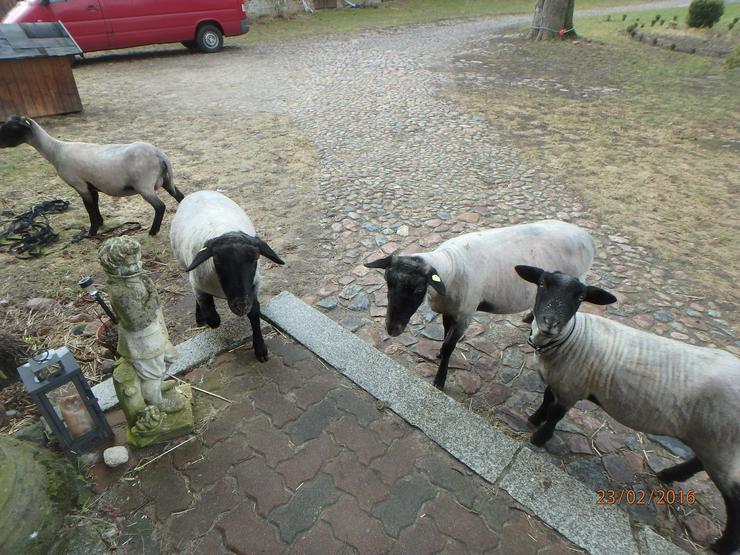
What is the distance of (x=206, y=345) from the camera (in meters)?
4.04

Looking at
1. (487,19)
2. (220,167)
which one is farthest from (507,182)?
(487,19)

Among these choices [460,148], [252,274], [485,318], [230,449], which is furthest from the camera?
[460,148]

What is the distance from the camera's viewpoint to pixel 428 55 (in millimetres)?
14883

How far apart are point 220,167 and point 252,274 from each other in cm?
503

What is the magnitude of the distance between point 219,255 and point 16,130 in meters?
4.51

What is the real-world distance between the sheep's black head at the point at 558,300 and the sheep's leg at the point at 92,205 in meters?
5.75

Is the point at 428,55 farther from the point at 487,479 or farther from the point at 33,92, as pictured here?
the point at 487,479

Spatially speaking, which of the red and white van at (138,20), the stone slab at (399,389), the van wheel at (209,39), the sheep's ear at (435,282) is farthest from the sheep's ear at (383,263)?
the van wheel at (209,39)

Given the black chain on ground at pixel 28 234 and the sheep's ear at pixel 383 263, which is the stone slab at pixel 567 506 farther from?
the black chain on ground at pixel 28 234

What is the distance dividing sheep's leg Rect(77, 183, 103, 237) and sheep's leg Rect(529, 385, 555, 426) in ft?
19.5

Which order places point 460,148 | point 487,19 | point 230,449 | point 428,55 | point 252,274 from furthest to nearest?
point 487,19 < point 428,55 < point 460,148 < point 252,274 < point 230,449

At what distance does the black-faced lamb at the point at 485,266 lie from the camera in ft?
11.4

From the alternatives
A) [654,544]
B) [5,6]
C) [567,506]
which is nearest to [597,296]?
[567,506]

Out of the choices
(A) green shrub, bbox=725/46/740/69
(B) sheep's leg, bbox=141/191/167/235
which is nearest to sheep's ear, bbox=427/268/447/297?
(B) sheep's leg, bbox=141/191/167/235
